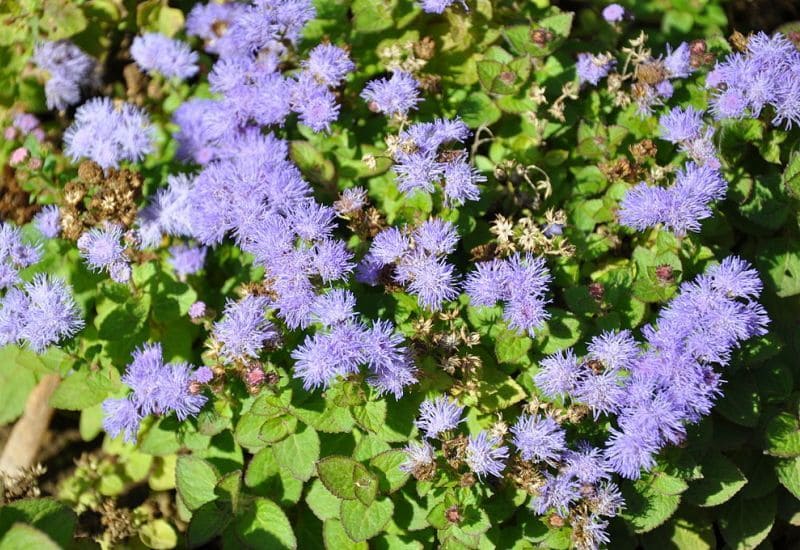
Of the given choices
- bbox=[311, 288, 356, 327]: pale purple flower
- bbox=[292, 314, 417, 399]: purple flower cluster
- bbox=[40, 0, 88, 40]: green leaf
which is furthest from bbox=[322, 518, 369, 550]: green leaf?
bbox=[40, 0, 88, 40]: green leaf

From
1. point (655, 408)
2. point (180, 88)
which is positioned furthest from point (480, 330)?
point (180, 88)

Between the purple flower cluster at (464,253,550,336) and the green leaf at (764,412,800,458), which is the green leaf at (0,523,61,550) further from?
the green leaf at (764,412,800,458)

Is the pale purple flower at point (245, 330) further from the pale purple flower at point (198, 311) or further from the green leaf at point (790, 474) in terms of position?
the green leaf at point (790, 474)

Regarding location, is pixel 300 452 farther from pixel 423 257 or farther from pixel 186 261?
pixel 186 261

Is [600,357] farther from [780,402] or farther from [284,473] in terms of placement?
[284,473]

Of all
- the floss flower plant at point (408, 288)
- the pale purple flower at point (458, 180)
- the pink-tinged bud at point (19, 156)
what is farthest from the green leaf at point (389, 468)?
the pink-tinged bud at point (19, 156)
